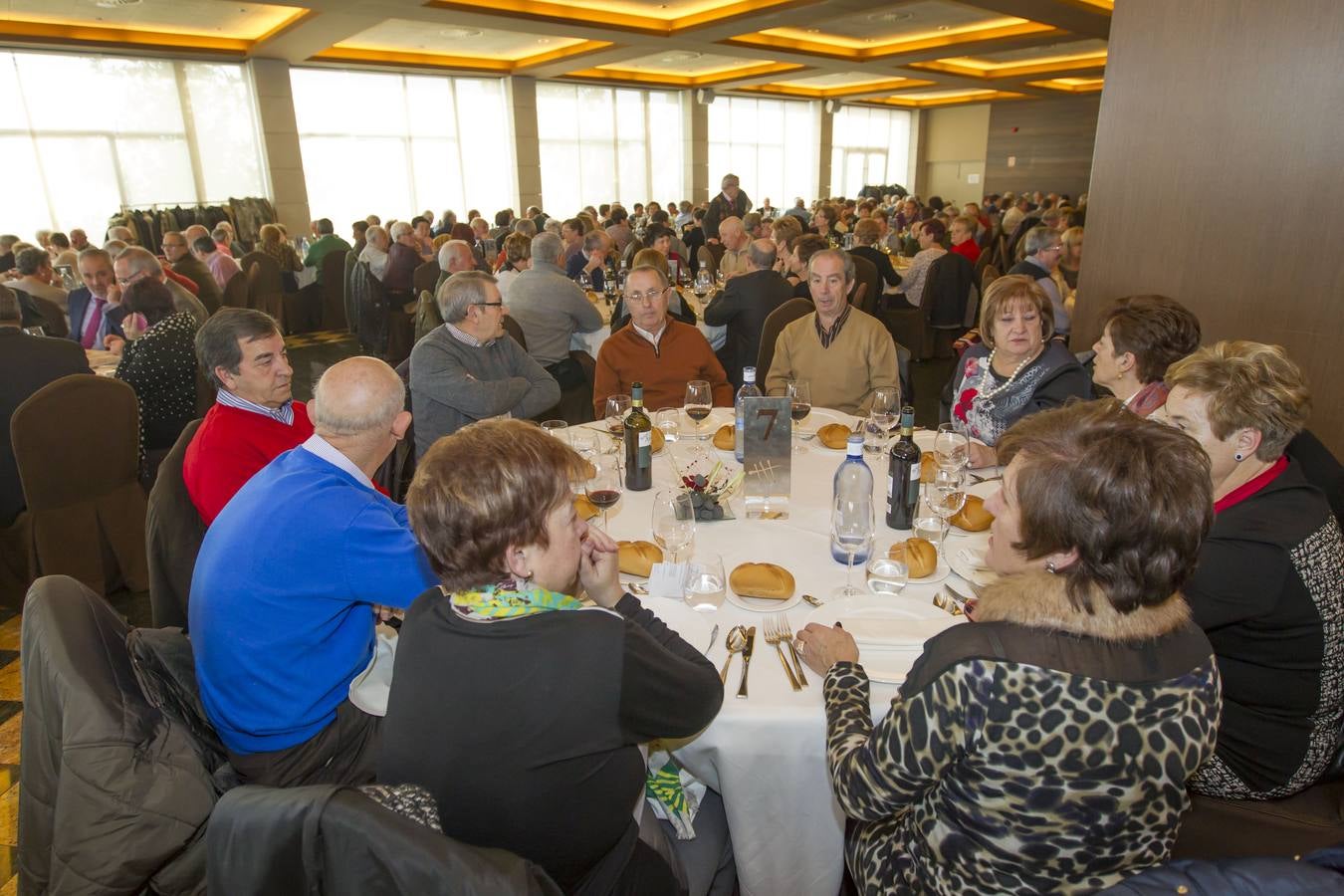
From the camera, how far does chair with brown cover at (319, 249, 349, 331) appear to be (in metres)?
9.12

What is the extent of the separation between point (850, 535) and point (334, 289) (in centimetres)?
890

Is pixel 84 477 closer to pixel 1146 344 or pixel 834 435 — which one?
pixel 834 435

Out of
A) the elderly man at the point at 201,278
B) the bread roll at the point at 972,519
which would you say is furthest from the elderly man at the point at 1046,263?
the elderly man at the point at 201,278

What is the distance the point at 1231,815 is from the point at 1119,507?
1.03 m

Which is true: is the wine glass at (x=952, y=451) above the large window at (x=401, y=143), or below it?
below

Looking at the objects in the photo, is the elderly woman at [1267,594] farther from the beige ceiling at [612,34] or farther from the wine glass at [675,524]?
the beige ceiling at [612,34]

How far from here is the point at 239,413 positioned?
7.67 feet

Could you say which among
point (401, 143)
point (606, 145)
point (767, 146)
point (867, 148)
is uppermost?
point (867, 148)

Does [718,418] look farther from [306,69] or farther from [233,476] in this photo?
[306,69]

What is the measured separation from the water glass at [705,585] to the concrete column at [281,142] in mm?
12534

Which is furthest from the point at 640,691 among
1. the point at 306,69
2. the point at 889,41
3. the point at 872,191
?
the point at 872,191

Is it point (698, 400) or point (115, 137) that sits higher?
point (115, 137)

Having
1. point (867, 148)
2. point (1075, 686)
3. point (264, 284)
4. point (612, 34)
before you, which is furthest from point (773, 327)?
point (867, 148)

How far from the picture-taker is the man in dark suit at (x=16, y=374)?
3350mm
